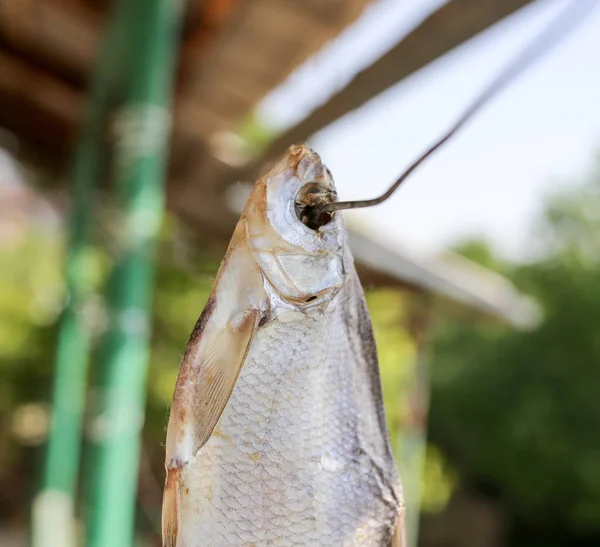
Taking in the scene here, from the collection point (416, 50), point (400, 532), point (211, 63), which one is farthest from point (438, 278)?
point (400, 532)

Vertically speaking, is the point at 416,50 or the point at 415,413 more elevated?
the point at 416,50

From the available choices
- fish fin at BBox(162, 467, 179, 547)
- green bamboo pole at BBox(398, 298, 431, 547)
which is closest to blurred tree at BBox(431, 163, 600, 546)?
green bamboo pole at BBox(398, 298, 431, 547)

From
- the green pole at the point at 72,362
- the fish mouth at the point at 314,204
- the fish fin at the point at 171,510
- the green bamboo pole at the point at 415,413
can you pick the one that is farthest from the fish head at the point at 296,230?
the green bamboo pole at the point at 415,413

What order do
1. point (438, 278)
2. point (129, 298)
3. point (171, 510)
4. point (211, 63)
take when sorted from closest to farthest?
1. point (171, 510)
2. point (129, 298)
3. point (211, 63)
4. point (438, 278)

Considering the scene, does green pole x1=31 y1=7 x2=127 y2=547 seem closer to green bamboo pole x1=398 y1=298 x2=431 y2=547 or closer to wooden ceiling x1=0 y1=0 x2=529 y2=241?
wooden ceiling x1=0 y1=0 x2=529 y2=241

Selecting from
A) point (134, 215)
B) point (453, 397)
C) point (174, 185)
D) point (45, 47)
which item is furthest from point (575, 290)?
point (134, 215)

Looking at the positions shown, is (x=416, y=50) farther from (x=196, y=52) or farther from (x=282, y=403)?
(x=196, y=52)

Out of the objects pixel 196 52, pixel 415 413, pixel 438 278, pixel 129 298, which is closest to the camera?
pixel 129 298
